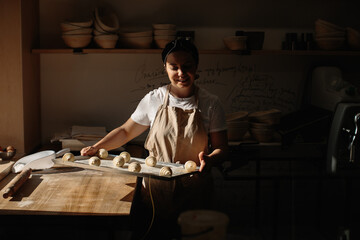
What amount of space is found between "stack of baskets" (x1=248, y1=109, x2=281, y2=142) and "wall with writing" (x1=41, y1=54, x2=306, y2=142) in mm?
370

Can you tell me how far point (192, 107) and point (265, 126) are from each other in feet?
3.51

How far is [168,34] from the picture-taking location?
3197mm

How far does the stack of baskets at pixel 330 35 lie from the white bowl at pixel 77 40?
174 cm

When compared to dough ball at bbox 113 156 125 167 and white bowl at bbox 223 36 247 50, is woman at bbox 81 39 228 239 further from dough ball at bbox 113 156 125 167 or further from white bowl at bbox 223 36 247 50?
white bowl at bbox 223 36 247 50

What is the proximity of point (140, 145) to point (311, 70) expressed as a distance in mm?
1551

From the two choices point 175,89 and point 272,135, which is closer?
point 175,89

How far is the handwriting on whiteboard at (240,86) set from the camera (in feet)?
11.6

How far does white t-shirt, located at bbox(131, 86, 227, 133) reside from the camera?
2336mm

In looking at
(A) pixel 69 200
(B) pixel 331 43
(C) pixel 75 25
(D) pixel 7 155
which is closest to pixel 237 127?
(B) pixel 331 43

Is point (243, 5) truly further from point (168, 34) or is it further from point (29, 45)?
point (29, 45)

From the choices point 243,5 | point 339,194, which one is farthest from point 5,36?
point 339,194

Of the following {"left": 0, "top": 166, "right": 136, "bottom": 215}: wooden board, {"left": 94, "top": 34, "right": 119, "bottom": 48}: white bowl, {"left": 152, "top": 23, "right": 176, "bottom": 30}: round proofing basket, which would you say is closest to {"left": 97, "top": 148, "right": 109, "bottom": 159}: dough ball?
{"left": 0, "top": 166, "right": 136, "bottom": 215}: wooden board

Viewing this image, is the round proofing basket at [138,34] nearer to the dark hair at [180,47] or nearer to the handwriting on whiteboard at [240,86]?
the handwriting on whiteboard at [240,86]

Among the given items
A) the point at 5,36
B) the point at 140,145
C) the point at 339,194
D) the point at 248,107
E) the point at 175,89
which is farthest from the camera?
the point at 248,107
